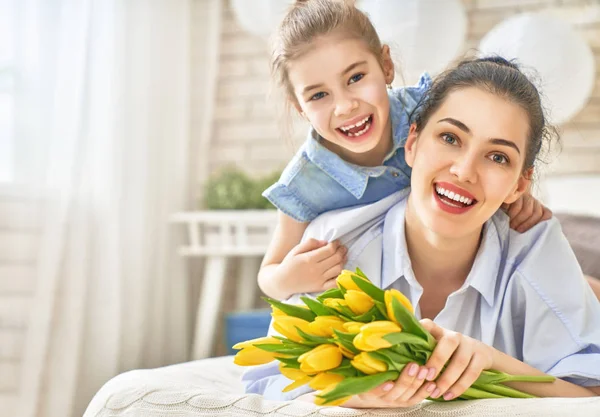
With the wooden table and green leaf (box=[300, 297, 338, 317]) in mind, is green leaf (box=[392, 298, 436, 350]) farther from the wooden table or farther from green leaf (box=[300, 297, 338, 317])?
the wooden table

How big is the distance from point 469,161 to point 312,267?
0.36 m

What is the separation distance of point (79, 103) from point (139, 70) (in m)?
0.64

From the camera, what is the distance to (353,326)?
95 cm

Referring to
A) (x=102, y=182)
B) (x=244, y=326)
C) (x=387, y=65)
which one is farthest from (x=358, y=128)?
(x=244, y=326)

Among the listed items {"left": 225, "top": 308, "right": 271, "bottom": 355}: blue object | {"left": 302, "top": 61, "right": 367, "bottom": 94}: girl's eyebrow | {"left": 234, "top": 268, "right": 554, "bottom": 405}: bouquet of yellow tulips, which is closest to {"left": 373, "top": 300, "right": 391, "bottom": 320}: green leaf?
{"left": 234, "top": 268, "right": 554, "bottom": 405}: bouquet of yellow tulips

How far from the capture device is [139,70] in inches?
134

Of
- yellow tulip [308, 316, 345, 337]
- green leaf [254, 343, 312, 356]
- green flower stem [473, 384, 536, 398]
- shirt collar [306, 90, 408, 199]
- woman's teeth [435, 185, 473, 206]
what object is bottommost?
green flower stem [473, 384, 536, 398]

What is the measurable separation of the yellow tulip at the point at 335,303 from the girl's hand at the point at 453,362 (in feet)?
0.37

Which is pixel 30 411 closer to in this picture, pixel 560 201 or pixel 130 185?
pixel 130 185

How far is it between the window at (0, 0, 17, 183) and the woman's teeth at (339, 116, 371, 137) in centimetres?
139

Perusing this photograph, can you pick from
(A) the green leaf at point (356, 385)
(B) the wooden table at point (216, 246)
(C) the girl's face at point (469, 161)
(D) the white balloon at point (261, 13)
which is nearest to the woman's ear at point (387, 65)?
(C) the girl's face at point (469, 161)

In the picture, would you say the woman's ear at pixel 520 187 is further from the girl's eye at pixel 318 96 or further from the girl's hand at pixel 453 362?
the girl's eye at pixel 318 96

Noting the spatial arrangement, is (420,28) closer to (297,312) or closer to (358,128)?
(358,128)

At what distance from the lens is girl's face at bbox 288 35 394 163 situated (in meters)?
1.53
